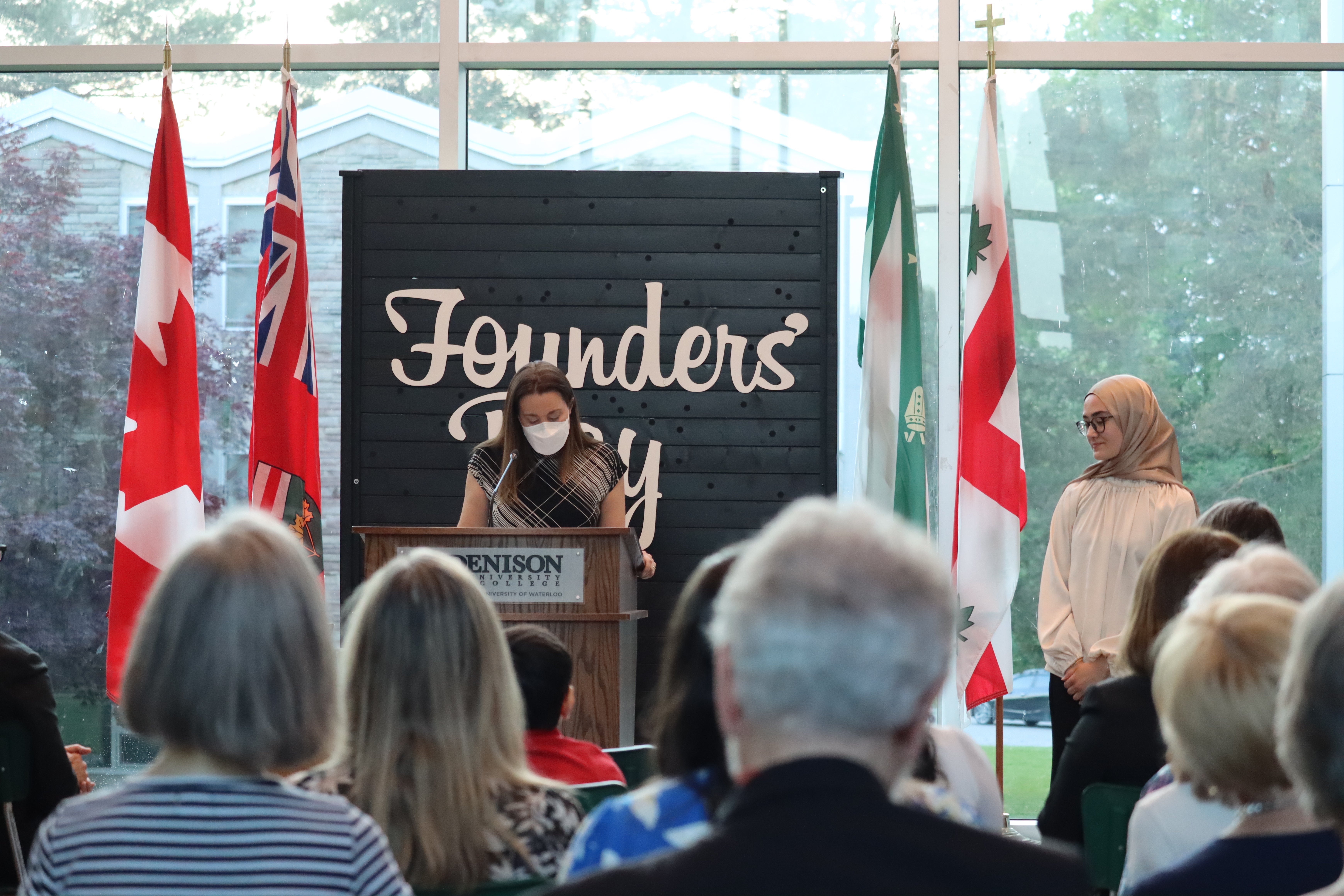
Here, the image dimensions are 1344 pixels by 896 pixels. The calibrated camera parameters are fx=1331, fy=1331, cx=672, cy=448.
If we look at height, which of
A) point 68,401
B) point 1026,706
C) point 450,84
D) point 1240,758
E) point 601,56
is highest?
point 601,56

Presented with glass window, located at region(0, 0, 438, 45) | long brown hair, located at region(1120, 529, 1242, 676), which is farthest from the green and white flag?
long brown hair, located at region(1120, 529, 1242, 676)

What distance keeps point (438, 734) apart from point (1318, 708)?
3.52 feet

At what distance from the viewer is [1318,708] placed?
1292mm

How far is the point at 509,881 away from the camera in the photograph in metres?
1.79

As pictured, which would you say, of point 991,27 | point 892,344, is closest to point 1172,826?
point 892,344

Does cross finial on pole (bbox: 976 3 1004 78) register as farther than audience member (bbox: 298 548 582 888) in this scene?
Yes

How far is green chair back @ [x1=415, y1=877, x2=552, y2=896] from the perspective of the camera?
1771 mm

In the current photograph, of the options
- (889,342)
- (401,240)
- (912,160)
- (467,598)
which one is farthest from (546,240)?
(467,598)

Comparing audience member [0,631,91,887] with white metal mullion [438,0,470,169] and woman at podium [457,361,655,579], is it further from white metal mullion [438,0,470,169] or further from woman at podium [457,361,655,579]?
white metal mullion [438,0,470,169]

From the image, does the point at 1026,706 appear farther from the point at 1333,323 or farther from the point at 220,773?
the point at 220,773

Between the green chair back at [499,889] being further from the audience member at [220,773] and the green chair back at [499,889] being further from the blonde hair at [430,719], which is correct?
→ the audience member at [220,773]

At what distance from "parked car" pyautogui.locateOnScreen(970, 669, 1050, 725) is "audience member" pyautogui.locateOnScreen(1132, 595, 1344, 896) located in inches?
172

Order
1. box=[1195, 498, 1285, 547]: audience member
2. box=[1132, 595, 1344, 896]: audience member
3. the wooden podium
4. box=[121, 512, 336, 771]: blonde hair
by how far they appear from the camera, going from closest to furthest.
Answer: box=[121, 512, 336, 771]: blonde hair, box=[1132, 595, 1344, 896]: audience member, box=[1195, 498, 1285, 547]: audience member, the wooden podium

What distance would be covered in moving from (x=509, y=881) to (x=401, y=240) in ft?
12.7
